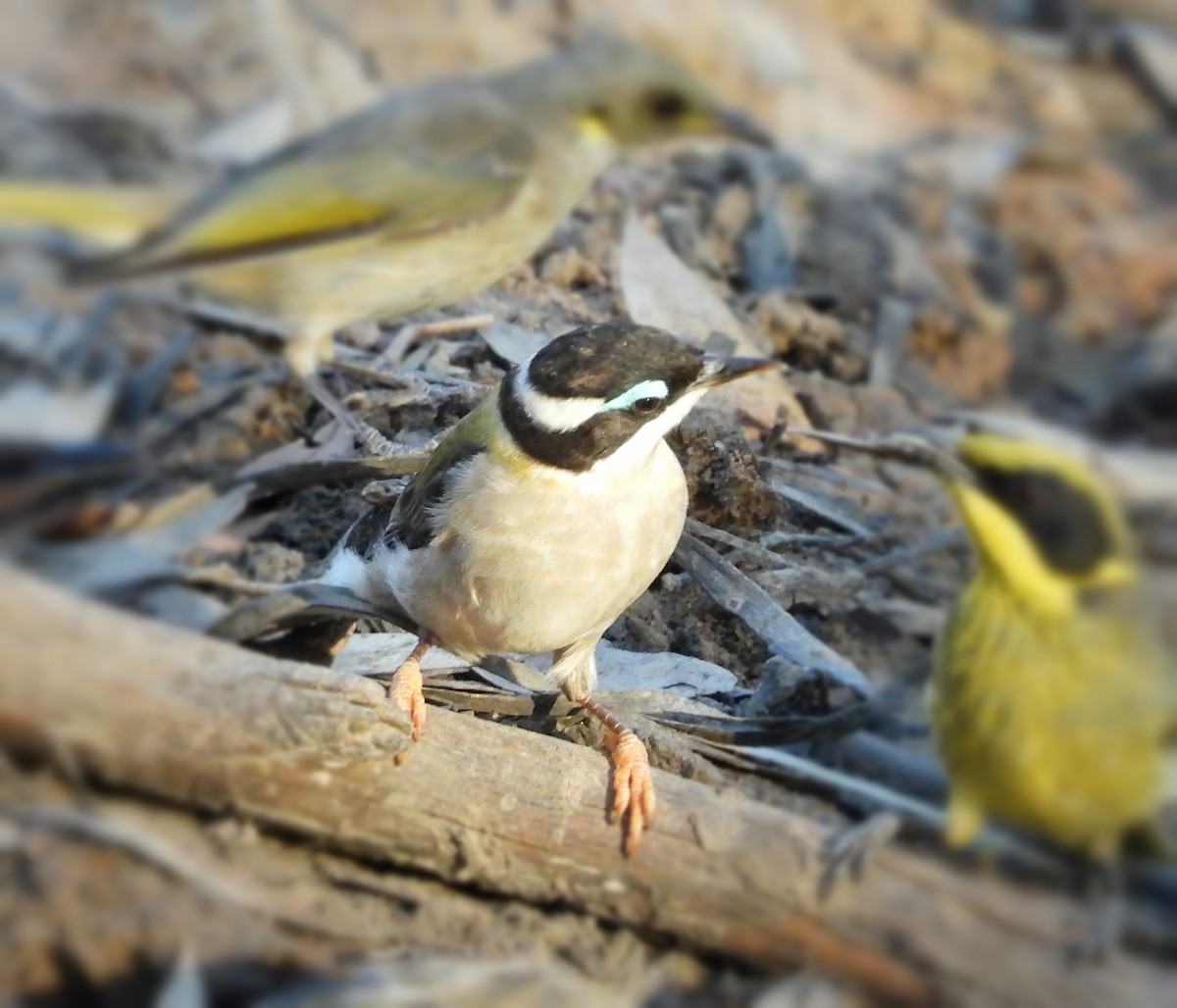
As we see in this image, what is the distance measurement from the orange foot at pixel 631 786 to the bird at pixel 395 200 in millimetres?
585

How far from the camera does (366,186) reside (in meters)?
1.93

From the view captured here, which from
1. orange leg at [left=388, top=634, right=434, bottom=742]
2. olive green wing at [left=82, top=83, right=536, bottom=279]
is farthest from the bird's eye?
orange leg at [left=388, top=634, right=434, bottom=742]

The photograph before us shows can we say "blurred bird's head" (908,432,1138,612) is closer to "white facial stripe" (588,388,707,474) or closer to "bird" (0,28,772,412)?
"white facial stripe" (588,388,707,474)

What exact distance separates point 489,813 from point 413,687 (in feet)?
0.82

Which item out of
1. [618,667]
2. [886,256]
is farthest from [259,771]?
[886,256]

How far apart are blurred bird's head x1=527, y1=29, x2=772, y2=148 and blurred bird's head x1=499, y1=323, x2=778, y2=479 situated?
408 millimetres

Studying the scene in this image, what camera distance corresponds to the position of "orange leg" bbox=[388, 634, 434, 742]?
5.62 feet

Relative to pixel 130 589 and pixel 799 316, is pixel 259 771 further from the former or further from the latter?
pixel 799 316

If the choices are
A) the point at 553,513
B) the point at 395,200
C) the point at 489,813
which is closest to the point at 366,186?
the point at 395,200

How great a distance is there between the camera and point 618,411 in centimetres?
206

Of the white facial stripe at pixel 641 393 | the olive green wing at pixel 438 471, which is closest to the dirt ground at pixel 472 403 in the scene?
the olive green wing at pixel 438 471

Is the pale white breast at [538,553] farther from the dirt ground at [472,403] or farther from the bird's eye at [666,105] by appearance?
the bird's eye at [666,105]

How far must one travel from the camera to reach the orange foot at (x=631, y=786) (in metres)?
1.70

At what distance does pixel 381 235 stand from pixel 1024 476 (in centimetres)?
90
